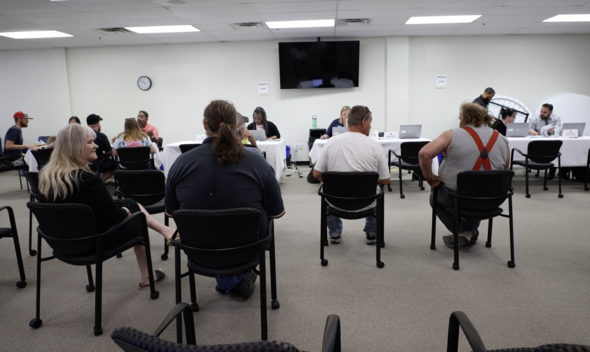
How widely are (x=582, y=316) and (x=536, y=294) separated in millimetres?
274

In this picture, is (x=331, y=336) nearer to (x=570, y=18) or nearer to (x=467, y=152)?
(x=467, y=152)

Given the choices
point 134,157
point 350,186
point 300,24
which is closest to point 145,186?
point 350,186

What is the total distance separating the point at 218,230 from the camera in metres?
1.65

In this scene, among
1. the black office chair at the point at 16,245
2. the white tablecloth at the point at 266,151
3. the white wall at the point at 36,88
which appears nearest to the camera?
the black office chair at the point at 16,245

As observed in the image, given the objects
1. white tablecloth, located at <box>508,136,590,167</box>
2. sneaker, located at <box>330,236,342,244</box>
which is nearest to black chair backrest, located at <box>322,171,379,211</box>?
sneaker, located at <box>330,236,342,244</box>

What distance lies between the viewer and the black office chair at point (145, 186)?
2.88 meters

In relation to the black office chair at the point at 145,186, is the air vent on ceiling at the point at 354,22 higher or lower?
higher

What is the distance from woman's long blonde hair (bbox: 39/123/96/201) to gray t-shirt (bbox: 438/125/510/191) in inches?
98.7

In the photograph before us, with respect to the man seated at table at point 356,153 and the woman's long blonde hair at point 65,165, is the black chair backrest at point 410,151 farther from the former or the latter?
the woman's long blonde hair at point 65,165

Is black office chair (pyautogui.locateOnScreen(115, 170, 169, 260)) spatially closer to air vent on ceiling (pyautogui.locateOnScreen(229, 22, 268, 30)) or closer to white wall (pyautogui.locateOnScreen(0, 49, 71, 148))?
air vent on ceiling (pyautogui.locateOnScreen(229, 22, 268, 30))

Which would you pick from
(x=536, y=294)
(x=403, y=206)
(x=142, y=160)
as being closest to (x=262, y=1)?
(x=142, y=160)

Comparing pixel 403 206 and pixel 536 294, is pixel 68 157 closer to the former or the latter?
pixel 536 294

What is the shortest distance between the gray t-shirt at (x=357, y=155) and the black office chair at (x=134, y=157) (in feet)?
10.2

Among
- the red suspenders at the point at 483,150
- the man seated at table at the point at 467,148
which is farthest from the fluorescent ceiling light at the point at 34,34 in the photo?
the red suspenders at the point at 483,150
